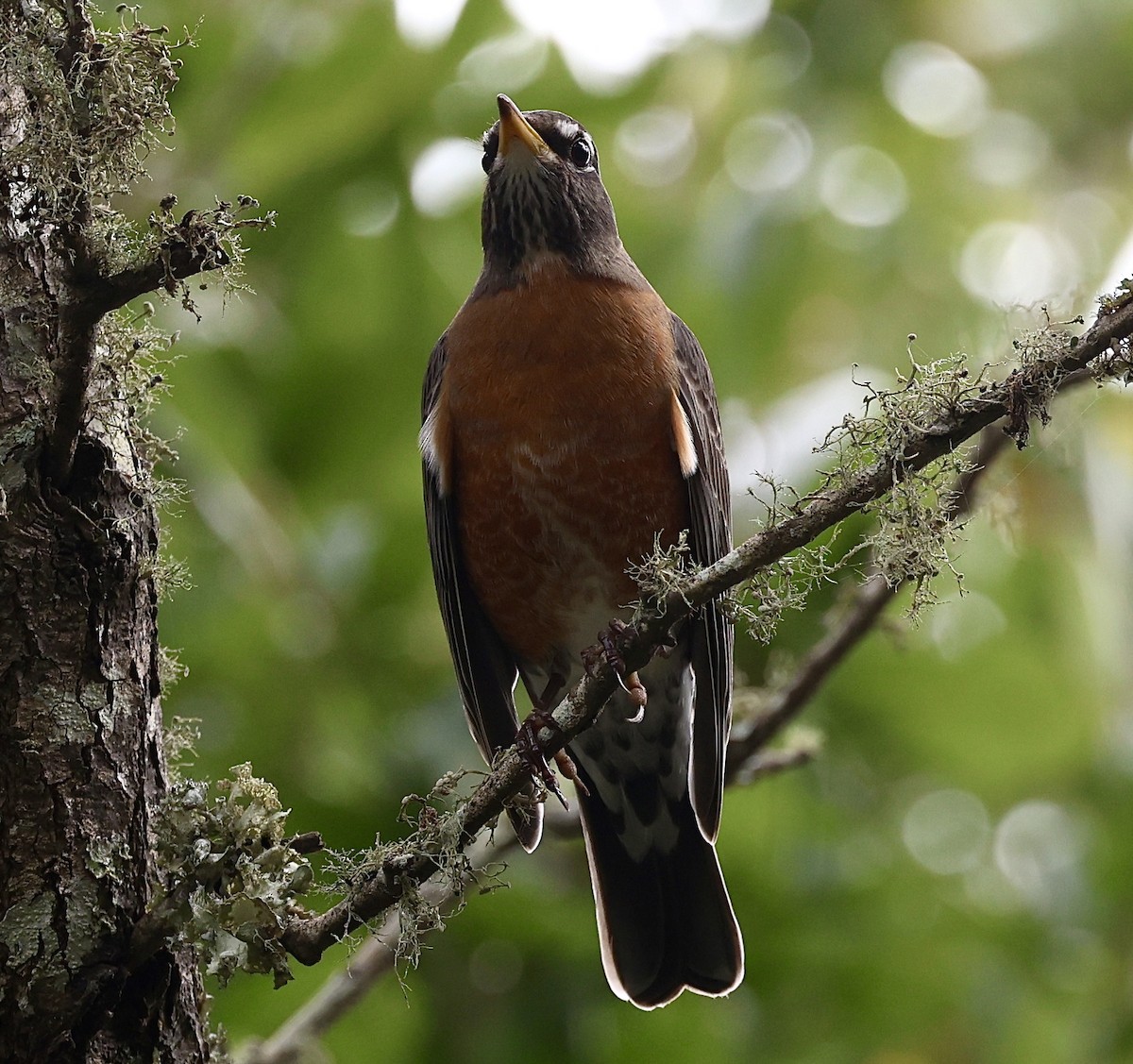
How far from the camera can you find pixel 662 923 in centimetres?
375

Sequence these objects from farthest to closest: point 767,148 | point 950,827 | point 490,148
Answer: point 767,148 < point 950,827 < point 490,148

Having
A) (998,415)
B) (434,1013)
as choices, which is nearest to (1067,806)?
(434,1013)

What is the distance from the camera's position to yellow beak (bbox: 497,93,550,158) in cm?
385

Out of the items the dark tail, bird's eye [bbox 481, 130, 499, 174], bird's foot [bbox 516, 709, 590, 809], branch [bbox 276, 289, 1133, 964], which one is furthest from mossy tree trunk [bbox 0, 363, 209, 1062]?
bird's eye [bbox 481, 130, 499, 174]

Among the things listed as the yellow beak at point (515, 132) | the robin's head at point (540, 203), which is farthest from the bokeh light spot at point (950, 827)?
the yellow beak at point (515, 132)

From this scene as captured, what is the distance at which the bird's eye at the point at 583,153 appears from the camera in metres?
4.27

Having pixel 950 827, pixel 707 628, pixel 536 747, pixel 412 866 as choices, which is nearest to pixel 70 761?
pixel 412 866

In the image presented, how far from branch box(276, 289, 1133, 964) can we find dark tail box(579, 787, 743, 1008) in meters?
1.50

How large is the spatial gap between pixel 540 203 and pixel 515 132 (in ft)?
0.70

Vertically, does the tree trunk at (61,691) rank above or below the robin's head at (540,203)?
below

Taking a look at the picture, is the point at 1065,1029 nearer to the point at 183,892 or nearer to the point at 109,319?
the point at 183,892

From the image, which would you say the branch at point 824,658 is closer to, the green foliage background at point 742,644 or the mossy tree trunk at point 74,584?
the green foliage background at point 742,644

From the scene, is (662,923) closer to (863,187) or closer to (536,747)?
(536,747)

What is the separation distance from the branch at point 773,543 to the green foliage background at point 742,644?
138 centimetres
